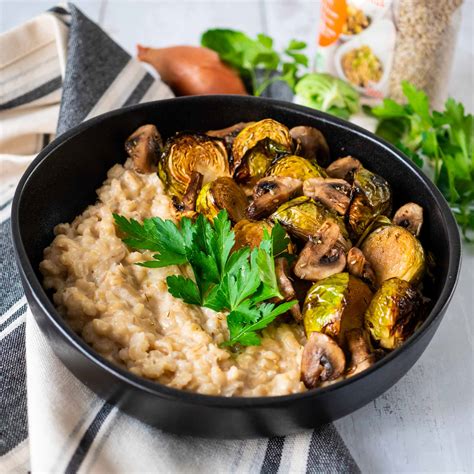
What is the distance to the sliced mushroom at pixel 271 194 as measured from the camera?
2.42m

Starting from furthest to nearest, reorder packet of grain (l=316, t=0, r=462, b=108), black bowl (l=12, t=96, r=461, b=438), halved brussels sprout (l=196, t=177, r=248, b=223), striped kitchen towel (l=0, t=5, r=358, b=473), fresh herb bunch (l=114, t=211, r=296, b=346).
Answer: packet of grain (l=316, t=0, r=462, b=108)
halved brussels sprout (l=196, t=177, r=248, b=223)
fresh herb bunch (l=114, t=211, r=296, b=346)
striped kitchen towel (l=0, t=5, r=358, b=473)
black bowl (l=12, t=96, r=461, b=438)

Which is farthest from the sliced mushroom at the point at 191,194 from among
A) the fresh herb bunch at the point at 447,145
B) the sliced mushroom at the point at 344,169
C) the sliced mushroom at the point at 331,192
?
the fresh herb bunch at the point at 447,145

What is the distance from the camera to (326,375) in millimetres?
2023

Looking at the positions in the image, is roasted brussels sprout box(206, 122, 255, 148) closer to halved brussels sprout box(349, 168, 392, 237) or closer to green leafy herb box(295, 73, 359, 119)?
halved brussels sprout box(349, 168, 392, 237)

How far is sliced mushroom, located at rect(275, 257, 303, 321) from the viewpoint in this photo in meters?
2.18

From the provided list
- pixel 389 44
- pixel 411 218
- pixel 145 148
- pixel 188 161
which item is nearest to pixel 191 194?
pixel 188 161

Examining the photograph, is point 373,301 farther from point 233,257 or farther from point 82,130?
point 82,130

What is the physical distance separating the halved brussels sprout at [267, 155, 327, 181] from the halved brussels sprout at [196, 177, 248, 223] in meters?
0.16

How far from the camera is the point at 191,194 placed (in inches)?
99.4

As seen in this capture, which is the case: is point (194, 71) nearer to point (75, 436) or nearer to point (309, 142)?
point (309, 142)

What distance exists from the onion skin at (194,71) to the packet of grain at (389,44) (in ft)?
1.56

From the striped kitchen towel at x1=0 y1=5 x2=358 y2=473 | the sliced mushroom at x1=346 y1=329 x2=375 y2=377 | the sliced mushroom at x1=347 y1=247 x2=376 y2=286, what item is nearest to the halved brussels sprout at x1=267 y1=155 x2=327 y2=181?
the sliced mushroom at x1=347 y1=247 x2=376 y2=286

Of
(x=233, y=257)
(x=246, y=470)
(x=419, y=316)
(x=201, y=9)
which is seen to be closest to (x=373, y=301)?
(x=419, y=316)

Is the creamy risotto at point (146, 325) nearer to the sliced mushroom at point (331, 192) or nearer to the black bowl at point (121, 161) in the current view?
the black bowl at point (121, 161)
